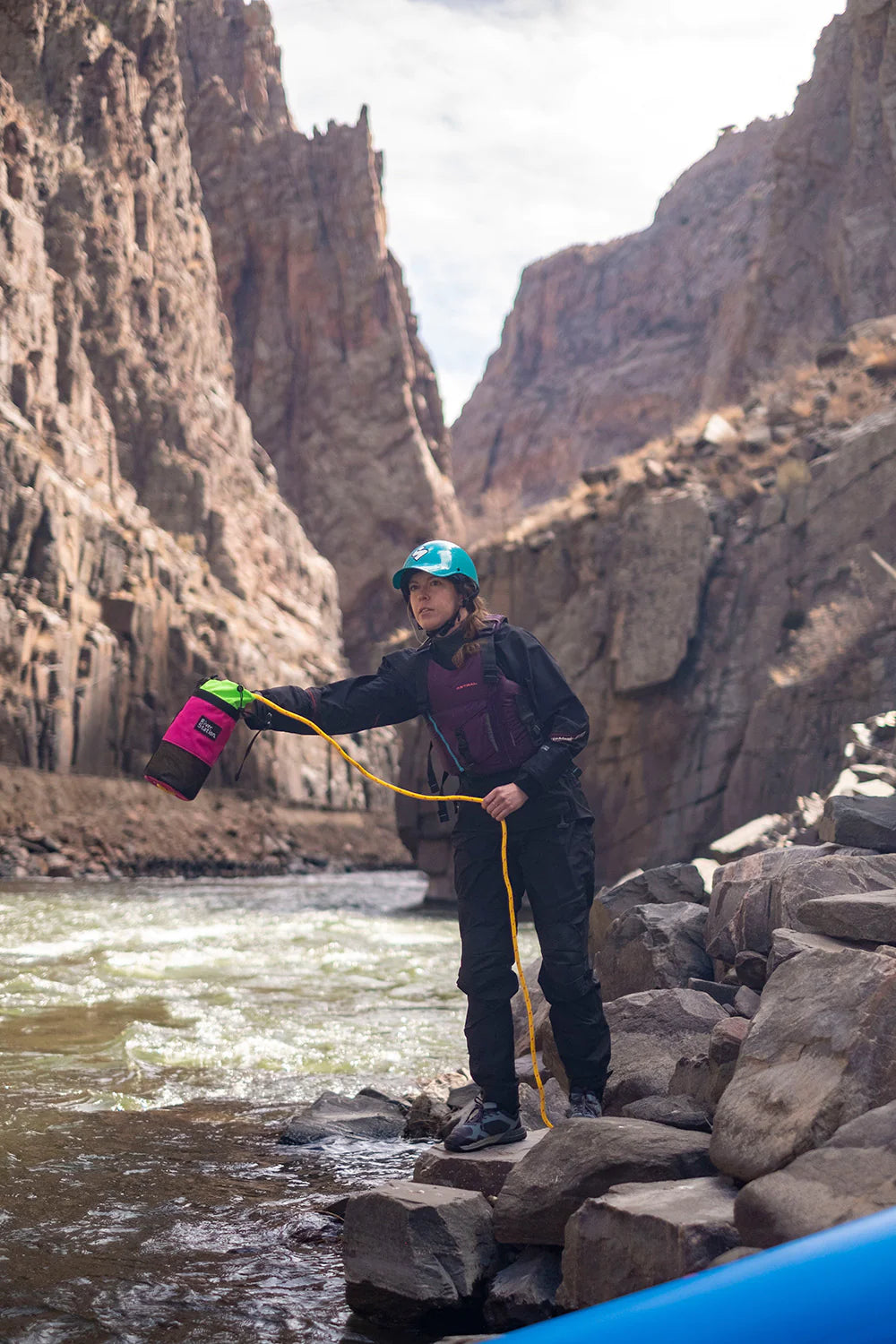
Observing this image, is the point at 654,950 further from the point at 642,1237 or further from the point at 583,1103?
the point at 642,1237

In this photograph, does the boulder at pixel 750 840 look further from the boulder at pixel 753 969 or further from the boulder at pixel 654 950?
the boulder at pixel 753 969

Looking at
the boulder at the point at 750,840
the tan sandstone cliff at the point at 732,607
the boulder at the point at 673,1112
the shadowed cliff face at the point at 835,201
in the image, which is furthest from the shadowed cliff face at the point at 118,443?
the boulder at the point at 673,1112

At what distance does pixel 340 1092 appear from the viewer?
20.7ft

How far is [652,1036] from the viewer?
4.79 meters

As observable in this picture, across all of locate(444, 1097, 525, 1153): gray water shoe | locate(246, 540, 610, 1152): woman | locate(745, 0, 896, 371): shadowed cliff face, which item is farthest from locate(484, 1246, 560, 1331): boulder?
locate(745, 0, 896, 371): shadowed cliff face

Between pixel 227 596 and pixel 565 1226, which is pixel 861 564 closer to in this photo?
pixel 565 1226

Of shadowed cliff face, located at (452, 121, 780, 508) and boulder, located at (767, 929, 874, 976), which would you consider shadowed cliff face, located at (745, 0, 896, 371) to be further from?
shadowed cliff face, located at (452, 121, 780, 508)

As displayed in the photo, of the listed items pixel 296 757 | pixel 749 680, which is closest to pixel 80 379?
pixel 296 757

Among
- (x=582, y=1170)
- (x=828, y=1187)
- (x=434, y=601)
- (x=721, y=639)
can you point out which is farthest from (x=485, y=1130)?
(x=721, y=639)

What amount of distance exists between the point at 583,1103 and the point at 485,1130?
427 millimetres

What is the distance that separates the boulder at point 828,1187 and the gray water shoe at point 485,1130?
1473mm

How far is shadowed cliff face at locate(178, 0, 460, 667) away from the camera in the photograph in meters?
78.1

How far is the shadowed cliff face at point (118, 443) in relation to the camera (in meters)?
38.1

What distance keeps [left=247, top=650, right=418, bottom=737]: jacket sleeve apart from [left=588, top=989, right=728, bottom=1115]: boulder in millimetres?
1584
